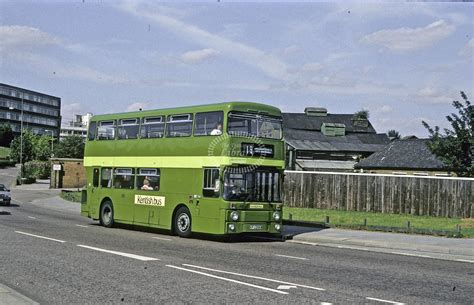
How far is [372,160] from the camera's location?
178ft

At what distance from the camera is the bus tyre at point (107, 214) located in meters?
23.6

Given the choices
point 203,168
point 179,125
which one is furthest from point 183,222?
point 179,125

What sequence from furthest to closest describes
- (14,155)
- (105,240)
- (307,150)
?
(14,155) < (307,150) < (105,240)

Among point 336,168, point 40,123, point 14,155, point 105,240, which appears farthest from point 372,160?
point 40,123

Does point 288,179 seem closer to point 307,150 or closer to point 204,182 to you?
point 204,182

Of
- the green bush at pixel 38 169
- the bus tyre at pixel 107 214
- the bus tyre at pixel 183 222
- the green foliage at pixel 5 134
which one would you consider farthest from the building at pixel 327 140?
the green foliage at pixel 5 134

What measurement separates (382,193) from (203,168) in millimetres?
17720

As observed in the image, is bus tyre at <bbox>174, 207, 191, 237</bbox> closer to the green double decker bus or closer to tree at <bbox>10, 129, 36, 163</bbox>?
the green double decker bus

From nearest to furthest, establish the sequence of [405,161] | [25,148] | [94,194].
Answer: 1. [94,194]
2. [405,161]
3. [25,148]

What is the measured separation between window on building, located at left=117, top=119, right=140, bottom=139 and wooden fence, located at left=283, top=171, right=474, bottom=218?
16.7 metres

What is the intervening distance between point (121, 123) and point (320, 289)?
15.0 metres

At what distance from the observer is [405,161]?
51219 millimetres

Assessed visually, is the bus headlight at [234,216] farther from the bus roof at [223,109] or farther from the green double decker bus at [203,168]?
the bus roof at [223,109]

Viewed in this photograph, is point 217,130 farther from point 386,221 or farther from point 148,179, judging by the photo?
point 386,221
